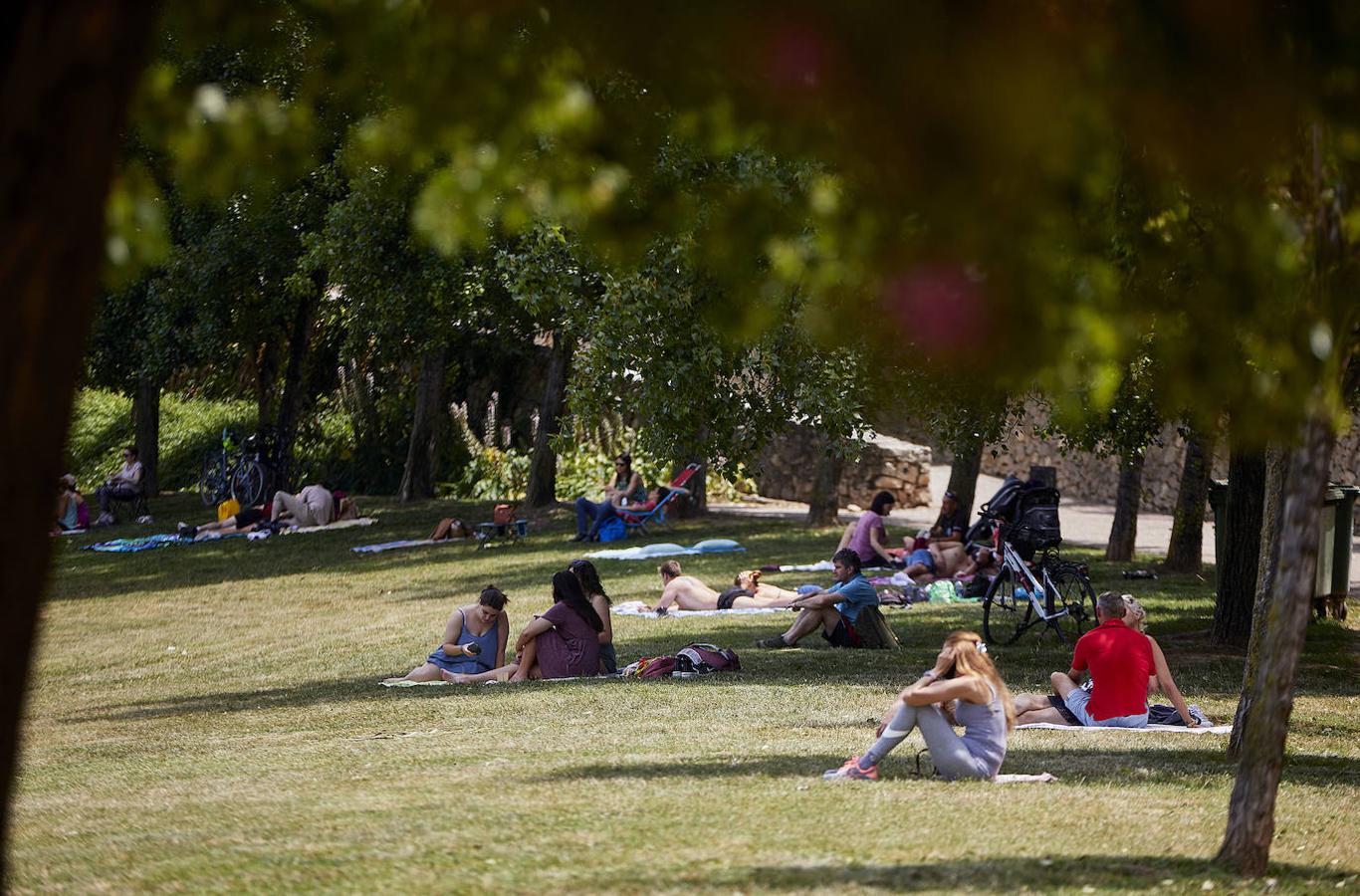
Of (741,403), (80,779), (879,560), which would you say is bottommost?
(80,779)

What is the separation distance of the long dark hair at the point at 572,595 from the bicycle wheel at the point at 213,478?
21889 millimetres

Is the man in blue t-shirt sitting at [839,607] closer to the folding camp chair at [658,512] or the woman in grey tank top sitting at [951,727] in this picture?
the woman in grey tank top sitting at [951,727]

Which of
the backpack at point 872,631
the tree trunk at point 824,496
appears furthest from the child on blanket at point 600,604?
the tree trunk at point 824,496

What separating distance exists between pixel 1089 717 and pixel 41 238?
28.8 ft

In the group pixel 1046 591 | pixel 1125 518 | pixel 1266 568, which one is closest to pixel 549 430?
pixel 1125 518

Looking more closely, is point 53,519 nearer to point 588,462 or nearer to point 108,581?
point 108,581

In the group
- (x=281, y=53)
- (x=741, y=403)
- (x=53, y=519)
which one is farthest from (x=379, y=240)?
(x=53, y=519)

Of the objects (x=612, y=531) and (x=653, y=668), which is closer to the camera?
(x=653, y=668)

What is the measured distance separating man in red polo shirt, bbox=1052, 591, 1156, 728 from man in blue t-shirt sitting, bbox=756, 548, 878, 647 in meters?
3.75

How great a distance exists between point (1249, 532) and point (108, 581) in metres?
15.9

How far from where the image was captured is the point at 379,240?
89.8 ft

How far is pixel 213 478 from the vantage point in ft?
114

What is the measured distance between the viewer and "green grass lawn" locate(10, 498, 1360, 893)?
6.27 metres

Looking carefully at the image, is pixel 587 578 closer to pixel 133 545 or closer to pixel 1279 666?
pixel 1279 666
